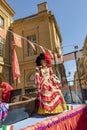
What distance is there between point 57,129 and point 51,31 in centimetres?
1316

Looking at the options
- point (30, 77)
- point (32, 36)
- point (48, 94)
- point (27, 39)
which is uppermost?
point (32, 36)

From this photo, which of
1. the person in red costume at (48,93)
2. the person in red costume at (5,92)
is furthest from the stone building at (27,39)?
the person in red costume at (48,93)

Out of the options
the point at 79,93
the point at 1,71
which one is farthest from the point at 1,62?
the point at 79,93

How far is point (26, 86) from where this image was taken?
571 inches

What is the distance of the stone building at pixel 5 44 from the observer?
1412 centimetres

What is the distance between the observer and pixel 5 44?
15.3m

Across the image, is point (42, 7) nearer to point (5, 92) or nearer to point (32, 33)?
point (32, 33)

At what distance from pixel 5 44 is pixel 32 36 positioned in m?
2.71

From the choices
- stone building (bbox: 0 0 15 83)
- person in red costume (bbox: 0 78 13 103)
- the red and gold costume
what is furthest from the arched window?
the red and gold costume

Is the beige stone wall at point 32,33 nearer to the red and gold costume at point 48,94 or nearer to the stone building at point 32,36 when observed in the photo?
the stone building at point 32,36

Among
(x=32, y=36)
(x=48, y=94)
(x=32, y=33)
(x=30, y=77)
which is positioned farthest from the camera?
(x=32, y=36)

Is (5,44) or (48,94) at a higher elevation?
(5,44)

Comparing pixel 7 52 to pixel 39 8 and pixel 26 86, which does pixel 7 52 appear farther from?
pixel 39 8

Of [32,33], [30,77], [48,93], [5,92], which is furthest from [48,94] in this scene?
[32,33]
